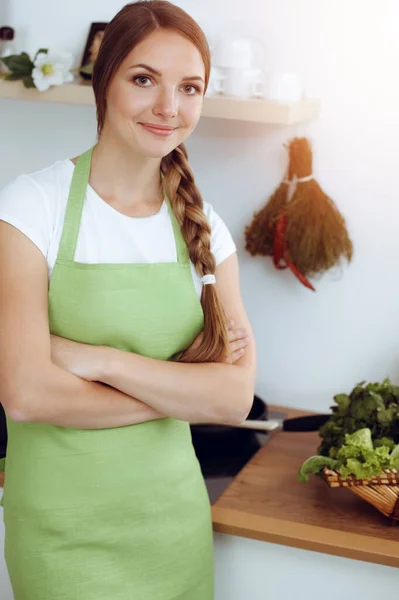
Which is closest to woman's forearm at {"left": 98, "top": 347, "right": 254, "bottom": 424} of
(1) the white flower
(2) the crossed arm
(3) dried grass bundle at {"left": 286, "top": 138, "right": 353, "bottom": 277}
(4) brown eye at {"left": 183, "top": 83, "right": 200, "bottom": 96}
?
(2) the crossed arm

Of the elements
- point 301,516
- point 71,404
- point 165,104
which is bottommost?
point 301,516

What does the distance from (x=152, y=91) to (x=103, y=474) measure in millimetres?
601

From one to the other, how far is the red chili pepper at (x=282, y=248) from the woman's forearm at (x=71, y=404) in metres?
0.75

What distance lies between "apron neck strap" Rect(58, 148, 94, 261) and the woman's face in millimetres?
88

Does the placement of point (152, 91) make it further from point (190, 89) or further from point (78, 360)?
point (78, 360)

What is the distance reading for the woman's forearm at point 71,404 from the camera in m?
1.29

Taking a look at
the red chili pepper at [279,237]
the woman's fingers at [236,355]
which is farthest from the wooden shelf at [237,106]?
the woman's fingers at [236,355]

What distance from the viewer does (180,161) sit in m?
1.52

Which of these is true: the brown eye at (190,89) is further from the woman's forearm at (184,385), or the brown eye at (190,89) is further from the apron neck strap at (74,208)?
the woman's forearm at (184,385)

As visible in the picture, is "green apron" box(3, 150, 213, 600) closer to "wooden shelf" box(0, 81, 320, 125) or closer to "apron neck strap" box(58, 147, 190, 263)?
"apron neck strap" box(58, 147, 190, 263)

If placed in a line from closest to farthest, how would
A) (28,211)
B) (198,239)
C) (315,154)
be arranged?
1. (28,211)
2. (198,239)
3. (315,154)

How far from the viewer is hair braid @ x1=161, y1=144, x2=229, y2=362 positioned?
4.69 ft

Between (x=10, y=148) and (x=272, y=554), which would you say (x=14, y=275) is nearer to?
(x=272, y=554)

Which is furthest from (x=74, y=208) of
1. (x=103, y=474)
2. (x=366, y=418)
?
(x=366, y=418)
